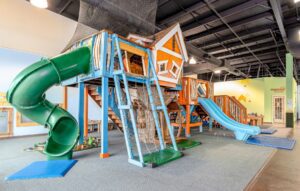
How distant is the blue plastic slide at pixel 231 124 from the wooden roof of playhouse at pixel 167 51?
8.49 feet

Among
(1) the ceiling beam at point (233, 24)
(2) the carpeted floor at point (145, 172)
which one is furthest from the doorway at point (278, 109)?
(2) the carpeted floor at point (145, 172)

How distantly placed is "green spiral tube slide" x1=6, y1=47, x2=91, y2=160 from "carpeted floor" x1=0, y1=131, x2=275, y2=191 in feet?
1.55

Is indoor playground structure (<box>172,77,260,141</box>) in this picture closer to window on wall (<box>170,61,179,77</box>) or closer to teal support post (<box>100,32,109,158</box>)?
window on wall (<box>170,61,179,77</box>)

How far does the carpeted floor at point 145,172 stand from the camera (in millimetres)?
2705

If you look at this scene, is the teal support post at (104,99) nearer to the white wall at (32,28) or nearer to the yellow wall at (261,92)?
the white wall at (32,28)

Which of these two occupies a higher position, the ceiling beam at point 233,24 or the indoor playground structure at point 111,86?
the ceiling beam at point 233,24

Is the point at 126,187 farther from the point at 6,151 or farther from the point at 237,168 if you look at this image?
the point at 6,151

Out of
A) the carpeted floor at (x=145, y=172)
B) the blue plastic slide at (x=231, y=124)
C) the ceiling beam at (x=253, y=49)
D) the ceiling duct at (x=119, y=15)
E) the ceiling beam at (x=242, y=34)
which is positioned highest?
the ceiling beam at (x=242, y=34)

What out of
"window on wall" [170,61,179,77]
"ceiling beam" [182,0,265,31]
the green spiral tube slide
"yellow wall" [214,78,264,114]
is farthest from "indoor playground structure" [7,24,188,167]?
"yellow wall" [214,78,264,114]

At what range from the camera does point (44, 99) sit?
4.16 meters

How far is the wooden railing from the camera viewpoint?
9.27m

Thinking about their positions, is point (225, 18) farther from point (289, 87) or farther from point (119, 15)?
point (289, 87)

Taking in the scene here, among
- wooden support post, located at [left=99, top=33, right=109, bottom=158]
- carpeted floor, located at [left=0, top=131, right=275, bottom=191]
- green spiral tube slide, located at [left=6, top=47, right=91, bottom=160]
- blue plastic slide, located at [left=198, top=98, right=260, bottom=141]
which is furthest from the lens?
blue plastic slide, located at [left=198, top=98, right=260, bottom=141]

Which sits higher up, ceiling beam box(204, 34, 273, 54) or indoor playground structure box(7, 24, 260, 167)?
ceiling beam box(204, 34, 273, 54)
